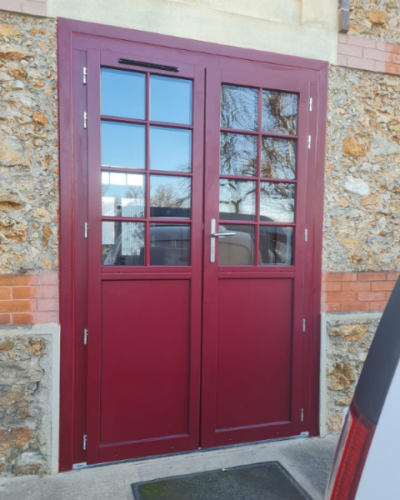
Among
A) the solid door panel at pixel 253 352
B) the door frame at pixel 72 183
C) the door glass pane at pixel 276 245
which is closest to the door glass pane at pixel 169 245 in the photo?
the solid door panel at pixel 253 352

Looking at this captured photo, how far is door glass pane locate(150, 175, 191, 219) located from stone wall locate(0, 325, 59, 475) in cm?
107

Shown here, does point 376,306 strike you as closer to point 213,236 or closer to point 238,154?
point 213,236

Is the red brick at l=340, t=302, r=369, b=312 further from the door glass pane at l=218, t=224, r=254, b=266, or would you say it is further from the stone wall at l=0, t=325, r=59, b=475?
the stone wall at l=0, t=325, r=59, b=475

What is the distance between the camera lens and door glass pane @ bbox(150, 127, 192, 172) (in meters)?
2.59

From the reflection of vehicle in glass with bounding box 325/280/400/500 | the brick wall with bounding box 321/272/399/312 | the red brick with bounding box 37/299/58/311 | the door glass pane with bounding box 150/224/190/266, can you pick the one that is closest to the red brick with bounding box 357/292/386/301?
the brick wall with bounding box 321/272/399/312

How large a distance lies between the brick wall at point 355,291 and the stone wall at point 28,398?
2.08 meters

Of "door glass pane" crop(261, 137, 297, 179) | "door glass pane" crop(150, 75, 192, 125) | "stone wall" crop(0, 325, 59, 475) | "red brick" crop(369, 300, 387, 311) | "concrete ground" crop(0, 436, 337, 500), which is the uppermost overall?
"door glass pane" crop(150, 75, 192, 125)

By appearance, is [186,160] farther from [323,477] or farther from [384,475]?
[323,477]

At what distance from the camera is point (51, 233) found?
239 cm

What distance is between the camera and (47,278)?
240 centimetres

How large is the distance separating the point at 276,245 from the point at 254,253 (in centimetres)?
20

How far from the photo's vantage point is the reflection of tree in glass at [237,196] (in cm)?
276

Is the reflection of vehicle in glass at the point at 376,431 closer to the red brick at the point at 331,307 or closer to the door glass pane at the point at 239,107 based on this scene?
the red brick at the point at 331,307

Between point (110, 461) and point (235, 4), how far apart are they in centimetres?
337
